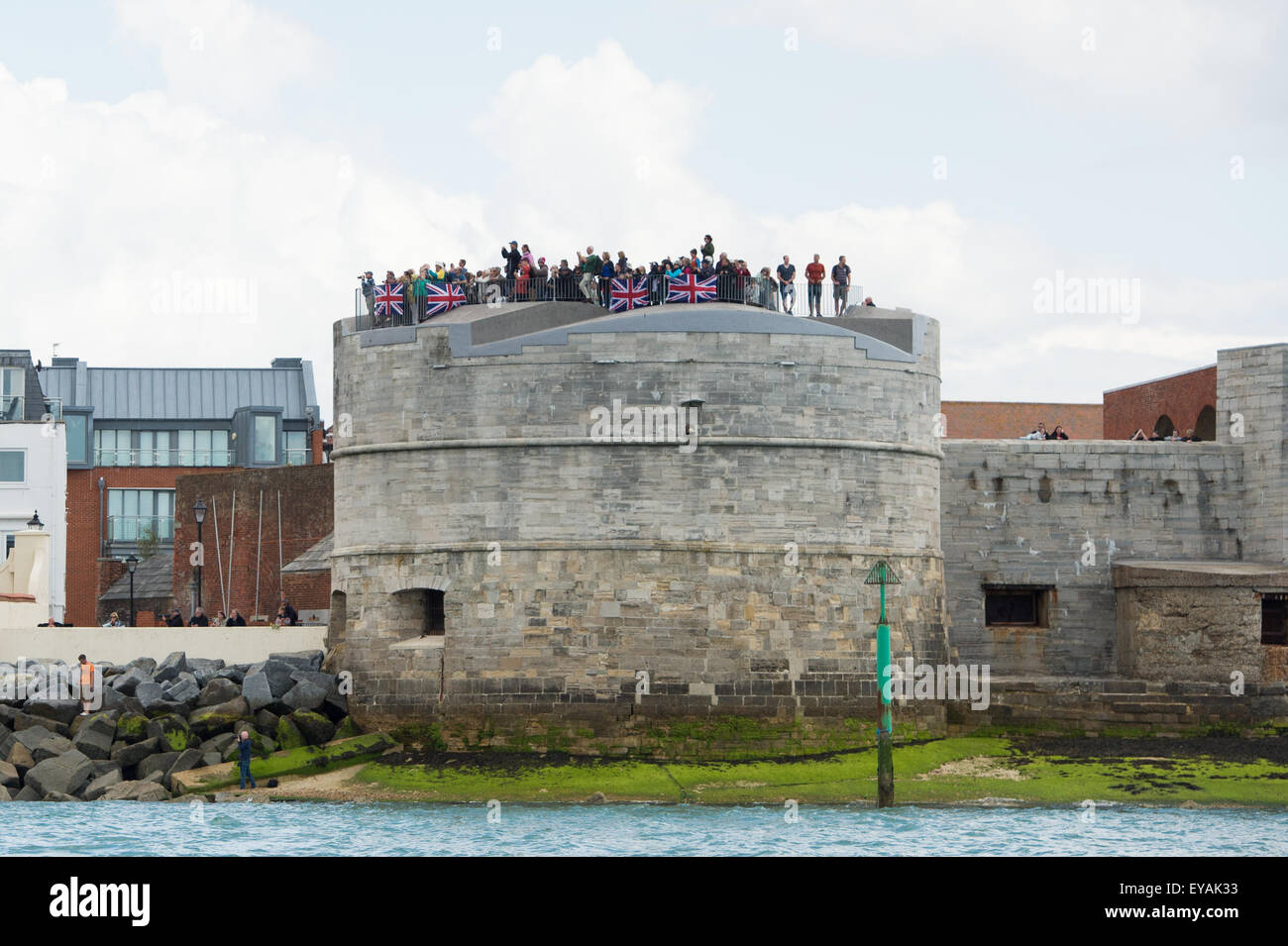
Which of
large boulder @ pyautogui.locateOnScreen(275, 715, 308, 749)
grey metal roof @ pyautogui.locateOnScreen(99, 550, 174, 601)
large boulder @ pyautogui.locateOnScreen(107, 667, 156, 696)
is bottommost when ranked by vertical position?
large boulder @ pyautogui.locateOnScreen(275, 715, 308, 749)

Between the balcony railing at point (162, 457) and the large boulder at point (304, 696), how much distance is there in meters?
36.7

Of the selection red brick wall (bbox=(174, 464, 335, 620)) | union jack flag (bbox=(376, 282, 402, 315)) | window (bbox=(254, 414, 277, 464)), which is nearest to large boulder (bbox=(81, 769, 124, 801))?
union jack flag (bbox=(376, 282, 402, 315))

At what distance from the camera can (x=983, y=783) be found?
2961 centimetres

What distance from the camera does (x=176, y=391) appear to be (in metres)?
69.9

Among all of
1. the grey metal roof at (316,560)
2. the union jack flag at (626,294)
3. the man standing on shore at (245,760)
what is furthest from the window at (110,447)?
the man standing on shore at (245,760)

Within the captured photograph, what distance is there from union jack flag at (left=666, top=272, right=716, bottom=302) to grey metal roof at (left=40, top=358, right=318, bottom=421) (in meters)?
39.7

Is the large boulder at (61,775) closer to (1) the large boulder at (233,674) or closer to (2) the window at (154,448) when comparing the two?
(1) the large boulder at (233,674)

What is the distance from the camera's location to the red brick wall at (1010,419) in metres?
47.3

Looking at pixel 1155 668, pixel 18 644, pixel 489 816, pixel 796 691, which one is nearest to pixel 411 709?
pixel 489 816

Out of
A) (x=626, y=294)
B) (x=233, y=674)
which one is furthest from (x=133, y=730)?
(x=626, y=294)

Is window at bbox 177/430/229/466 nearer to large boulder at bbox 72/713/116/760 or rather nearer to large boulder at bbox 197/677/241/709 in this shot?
large boulder at bbox 197/677/241/709

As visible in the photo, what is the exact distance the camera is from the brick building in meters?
64.2

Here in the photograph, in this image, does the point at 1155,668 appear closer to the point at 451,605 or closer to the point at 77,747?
the point at 451,605
